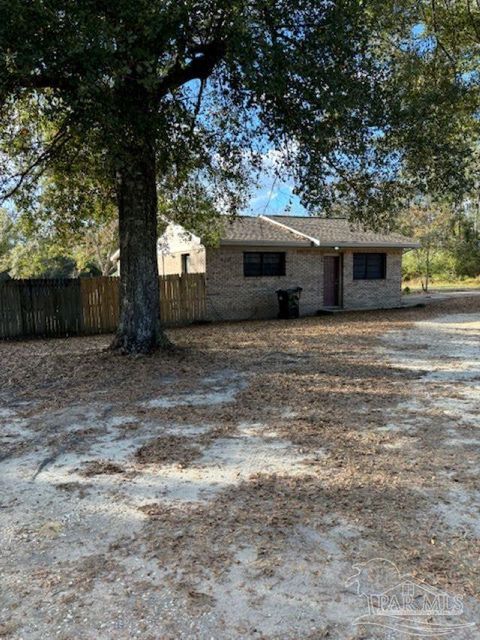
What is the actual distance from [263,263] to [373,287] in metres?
5.30

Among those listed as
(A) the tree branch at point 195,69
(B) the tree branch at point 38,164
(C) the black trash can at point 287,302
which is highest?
(A) the tree branch at point 195,69

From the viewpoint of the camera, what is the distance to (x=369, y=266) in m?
20.6

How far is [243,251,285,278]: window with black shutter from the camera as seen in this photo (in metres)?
17.5

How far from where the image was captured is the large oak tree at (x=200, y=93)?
19.6 feet

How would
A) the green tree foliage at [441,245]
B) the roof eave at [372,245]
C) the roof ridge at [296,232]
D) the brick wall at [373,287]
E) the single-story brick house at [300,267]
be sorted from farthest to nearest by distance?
the green tree foliage at [441,245], the brick wall at [373,287], the roof eave at [372,245], the roof ridge at [296,232], the single-story brick house at [300,267]

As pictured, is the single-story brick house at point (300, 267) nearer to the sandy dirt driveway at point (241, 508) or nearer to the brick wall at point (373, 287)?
the brick wall at point (373, 287)

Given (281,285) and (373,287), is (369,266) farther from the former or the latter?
(281,285)

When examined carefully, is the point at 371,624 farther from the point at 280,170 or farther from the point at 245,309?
the point at 245,309

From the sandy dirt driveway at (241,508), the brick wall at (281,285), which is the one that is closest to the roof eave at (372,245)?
the brick wall at (281,285)

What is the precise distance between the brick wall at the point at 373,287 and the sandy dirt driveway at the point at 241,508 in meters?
12.6

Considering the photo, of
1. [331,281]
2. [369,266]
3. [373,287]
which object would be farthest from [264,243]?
[373,287]

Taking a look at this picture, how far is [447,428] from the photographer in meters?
5.14

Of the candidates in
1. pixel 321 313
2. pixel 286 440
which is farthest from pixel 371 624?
pixel 321 313

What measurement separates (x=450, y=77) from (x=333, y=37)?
4.77m
